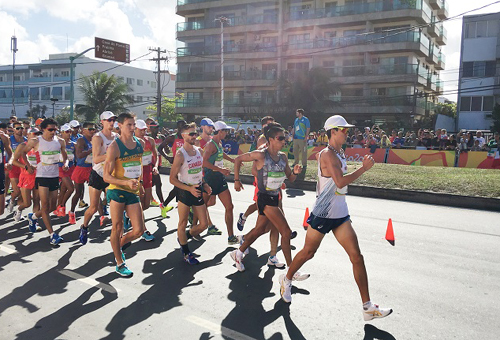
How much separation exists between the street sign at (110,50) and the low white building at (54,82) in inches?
1219

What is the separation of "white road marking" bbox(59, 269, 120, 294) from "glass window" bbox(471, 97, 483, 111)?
39374mm

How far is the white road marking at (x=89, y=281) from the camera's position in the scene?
5105 millimetres

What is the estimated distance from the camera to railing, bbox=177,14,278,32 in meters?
47.6

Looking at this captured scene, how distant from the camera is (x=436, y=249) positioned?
6.80 m

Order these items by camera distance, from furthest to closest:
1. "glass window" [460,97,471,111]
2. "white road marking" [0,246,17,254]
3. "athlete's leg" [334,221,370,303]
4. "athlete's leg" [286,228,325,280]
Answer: "glass window" [460,97,471,111] < "white road marking" [0,246,17,254] < "athlete's leg" [286,228,325,280] < "athlete's leg" [334,221,370,303]

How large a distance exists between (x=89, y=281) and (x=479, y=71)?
39.9m

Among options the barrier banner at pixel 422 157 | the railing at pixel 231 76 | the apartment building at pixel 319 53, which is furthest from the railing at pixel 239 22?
the barrier banner at pixel 422 157

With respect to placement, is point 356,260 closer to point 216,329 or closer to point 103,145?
point 216,329

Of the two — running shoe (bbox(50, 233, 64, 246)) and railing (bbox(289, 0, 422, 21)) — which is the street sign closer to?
railing (bbox(289, 0, 422, 21))

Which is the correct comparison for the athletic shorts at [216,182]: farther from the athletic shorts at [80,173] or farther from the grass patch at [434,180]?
the grass patch at [434,180]

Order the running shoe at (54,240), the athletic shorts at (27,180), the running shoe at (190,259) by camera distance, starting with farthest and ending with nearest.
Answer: the athletic shorts at (27,180) → the running shoe at (54,240) → the running shoe at (190,259)

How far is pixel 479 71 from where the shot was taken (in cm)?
3762

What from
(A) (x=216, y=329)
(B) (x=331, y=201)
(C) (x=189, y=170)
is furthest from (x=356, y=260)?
(C) (x=189, y=170)

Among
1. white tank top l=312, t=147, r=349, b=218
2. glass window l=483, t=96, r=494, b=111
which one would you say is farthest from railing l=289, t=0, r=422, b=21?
white tank top l=312, t=147, r=349, b=218
